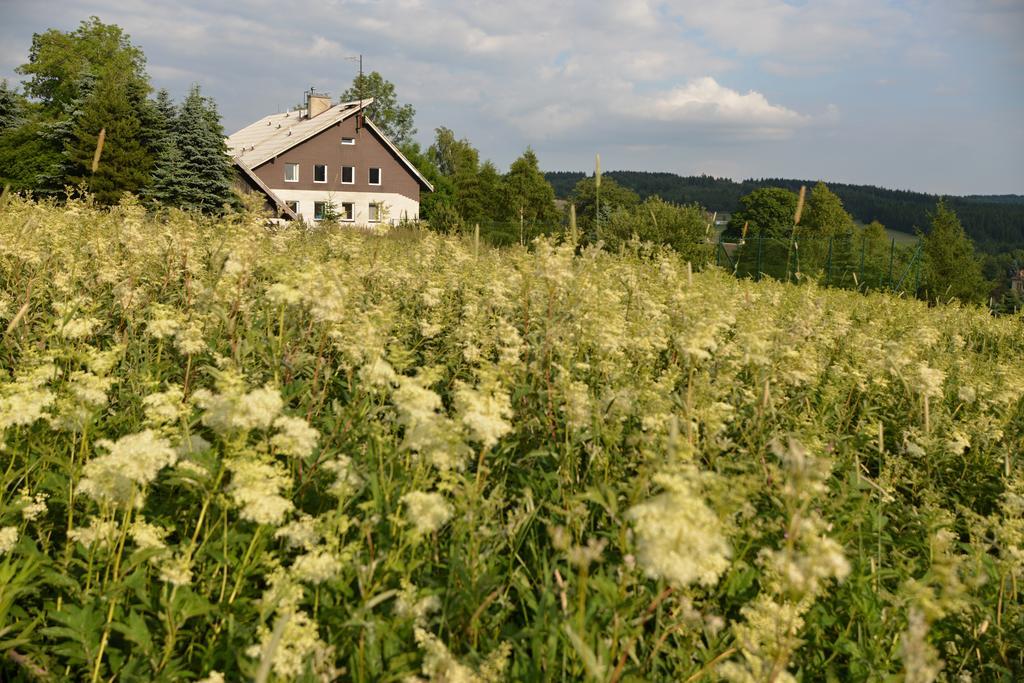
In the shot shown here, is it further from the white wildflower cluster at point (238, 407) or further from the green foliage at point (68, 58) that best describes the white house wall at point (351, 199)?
the white wildflower cluster at point (238, 407)

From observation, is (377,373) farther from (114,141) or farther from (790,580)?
(114,141)

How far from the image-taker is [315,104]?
233ft

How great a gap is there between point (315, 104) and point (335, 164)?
9.79 metres

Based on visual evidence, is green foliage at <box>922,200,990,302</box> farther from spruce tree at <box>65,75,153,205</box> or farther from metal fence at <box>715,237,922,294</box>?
spruce tree at <box>65,75,153,205</box>

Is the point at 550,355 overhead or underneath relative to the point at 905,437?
overhead

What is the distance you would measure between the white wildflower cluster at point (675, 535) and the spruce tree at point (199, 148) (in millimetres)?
41236

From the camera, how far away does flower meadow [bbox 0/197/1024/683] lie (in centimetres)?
213

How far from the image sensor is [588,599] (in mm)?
2443

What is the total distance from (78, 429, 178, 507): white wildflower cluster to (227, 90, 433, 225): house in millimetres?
62057

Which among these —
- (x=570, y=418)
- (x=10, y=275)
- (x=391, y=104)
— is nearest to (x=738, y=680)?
(x=570, y=418)

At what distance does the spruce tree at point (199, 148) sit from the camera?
3862 centimetres

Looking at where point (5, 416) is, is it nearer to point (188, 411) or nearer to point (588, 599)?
point (188, 411)

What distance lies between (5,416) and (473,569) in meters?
1.98

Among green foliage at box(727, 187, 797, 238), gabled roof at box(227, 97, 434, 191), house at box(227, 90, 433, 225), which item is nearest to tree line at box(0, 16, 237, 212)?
gabled roof at box(227, 97, 434, 191)
